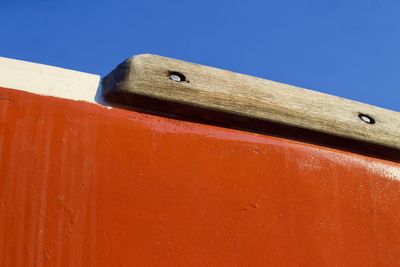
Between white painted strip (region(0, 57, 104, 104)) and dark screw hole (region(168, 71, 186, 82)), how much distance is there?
13 cm

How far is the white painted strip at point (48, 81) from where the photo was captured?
2.87 feet

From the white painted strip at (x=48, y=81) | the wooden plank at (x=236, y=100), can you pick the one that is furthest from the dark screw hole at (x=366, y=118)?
the white painted strip at (x=48, y=81)

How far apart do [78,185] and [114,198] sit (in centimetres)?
6

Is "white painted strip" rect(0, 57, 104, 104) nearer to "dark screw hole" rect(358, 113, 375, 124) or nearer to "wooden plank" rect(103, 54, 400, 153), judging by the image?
"wooden plank" rect(103, 54, 400, 153)

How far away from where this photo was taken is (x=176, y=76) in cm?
102

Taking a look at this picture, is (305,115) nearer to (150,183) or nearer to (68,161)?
(150,183)

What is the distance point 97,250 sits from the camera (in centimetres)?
80

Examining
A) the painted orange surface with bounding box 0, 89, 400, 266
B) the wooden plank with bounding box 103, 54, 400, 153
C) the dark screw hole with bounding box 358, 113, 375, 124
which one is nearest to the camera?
the painted orange surface with bounding box 0, 89, 400, 266

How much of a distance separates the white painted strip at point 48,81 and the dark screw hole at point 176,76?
133 mm

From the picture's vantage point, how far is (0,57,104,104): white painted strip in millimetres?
875

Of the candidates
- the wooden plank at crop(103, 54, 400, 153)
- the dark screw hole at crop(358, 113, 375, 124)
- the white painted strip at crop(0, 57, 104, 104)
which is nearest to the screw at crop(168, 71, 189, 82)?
the wooden plank at crop(103, 54, 400, 153)

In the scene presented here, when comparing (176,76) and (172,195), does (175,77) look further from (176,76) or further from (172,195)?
(172,195)

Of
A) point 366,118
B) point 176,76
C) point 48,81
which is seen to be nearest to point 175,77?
point 176,76

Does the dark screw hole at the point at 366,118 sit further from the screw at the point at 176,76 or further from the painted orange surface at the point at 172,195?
the screw at the point at 176,76
